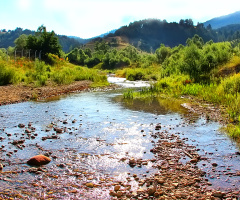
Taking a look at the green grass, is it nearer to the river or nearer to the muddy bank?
the muddy bank

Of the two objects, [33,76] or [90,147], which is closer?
[90,147]

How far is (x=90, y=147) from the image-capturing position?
34.7 feet

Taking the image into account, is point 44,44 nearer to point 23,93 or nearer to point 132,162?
point 23,93

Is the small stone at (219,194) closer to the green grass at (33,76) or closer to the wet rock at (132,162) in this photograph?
the wet rock at (132,162)

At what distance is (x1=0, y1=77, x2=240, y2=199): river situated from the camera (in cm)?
743

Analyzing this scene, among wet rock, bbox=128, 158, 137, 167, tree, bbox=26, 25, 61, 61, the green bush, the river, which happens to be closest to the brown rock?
the river

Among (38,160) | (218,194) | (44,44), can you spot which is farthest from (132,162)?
(44,44)

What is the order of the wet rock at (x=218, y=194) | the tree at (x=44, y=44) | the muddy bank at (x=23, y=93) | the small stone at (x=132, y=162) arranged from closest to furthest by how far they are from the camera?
the wet rock at (x=218, y=194) → the small stone at (x=132, y=162) → the muddy bank at (x=23, y=93) → the tree at (x=44, y=44)

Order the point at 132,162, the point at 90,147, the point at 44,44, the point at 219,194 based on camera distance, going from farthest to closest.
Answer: the point at 44,44
the point at 90,147
the point at 132,162
the point at 219,194

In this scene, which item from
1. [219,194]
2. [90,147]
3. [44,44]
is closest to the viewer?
[219,194]

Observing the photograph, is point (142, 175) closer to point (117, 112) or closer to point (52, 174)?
point (52, 174)

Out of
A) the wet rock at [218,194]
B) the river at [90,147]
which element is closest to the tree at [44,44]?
the river at [90,147]

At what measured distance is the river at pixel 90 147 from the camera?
24.4ft

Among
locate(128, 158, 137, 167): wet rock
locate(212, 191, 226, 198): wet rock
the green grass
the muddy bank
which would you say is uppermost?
the green grass
